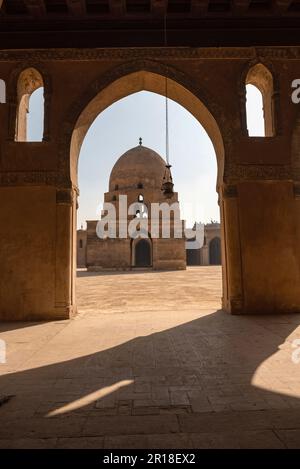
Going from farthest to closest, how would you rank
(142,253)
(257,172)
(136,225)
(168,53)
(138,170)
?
(142,253)
(138,170)
(136,225)
(168,53)
(257,172)

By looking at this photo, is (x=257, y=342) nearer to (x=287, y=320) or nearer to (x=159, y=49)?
(x=287, y=320)

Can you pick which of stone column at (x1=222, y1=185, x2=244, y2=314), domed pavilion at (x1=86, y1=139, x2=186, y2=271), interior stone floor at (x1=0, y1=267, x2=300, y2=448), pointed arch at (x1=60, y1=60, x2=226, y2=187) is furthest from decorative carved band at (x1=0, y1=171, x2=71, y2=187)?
domed pavilion at (x1=86, y1=139, x2=186, y2=271)

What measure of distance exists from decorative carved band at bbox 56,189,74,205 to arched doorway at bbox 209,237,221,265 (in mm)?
37446

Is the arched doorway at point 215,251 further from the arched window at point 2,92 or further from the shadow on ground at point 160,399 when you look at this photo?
the shadow on ground at point 160,399

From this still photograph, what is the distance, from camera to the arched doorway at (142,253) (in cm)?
3316

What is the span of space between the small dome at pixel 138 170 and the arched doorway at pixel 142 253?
577cm

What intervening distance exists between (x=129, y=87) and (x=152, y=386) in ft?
24.9

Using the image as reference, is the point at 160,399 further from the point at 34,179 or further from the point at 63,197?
the point at 34,179

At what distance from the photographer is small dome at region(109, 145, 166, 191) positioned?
109 ft

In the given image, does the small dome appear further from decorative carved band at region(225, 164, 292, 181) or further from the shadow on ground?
the shadow on ground

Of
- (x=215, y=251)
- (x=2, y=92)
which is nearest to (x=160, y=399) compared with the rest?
(x=2, y=92)

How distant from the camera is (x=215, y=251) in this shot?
1734 inches
